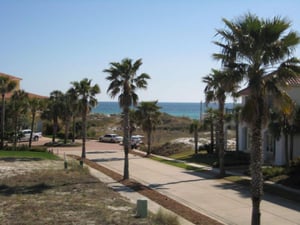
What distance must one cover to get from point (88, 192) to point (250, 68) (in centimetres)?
1089

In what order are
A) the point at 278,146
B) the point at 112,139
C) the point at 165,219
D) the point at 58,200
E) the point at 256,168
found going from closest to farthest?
the point at 256,168 → the point at 165,219 → the point at 58,200 → the point at 278,146 → the point at 112,139

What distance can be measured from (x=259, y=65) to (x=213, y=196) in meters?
Result: 10.2

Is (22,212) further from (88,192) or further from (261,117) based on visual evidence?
(261,117)

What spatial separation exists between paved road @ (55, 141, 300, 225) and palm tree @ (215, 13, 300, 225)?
383cm

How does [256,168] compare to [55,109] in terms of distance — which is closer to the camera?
[256,168]

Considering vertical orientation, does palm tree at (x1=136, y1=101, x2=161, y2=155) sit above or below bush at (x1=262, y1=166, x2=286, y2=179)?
above

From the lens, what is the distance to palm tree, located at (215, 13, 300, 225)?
13992mm

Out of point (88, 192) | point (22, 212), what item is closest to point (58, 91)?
point (88, 192)

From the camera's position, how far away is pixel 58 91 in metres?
61.6

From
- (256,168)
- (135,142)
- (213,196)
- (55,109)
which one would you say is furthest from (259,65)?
(55,109)

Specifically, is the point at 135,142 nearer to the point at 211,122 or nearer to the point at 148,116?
the point at 148,116

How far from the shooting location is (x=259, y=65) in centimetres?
1424

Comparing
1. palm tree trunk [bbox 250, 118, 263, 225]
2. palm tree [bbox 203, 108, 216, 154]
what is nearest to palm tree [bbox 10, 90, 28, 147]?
palm tree [bbox 203, 108, 216, 154]

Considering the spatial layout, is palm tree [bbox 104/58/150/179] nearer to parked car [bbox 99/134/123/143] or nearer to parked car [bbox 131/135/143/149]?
parked car [bbox 131/135/143/149]
